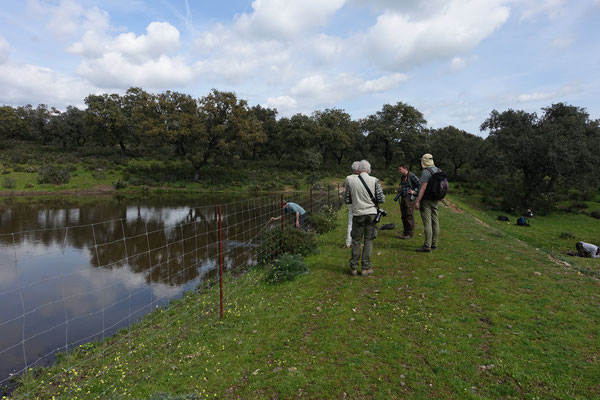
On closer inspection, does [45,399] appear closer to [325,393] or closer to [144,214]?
[325,393]

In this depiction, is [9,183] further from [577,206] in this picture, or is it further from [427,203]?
[577,206]

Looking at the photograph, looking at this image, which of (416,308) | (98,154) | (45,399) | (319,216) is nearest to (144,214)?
(319,216)

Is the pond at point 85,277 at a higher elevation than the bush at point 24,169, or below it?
below

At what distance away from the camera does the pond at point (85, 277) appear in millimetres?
6934

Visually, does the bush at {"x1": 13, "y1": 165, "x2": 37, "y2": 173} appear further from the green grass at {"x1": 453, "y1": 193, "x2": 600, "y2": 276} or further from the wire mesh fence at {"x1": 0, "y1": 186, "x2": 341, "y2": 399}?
the green grass at {"x1": 453, "y1": 193, "x2": 600, "y2": 276}

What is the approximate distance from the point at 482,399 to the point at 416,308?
7.61 ft

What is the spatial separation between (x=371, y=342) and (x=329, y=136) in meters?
50.7

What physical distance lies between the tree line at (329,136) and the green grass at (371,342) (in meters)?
22.8

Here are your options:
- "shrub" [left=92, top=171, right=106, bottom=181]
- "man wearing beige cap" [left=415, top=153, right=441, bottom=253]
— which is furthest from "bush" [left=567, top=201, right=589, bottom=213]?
"shrub" [left=92, top=171, right=106, bottom=181]

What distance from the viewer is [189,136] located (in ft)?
133

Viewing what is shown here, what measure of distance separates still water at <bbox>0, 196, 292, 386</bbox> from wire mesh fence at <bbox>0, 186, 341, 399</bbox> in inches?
1.1

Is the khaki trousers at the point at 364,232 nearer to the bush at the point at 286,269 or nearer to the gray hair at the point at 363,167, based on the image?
the gray hair at the point at 363,167

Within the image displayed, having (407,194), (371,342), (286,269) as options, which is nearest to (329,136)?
(407,194)

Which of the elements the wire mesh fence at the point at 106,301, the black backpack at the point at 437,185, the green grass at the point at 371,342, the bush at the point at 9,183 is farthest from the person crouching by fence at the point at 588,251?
the bush at the point at 9,183
